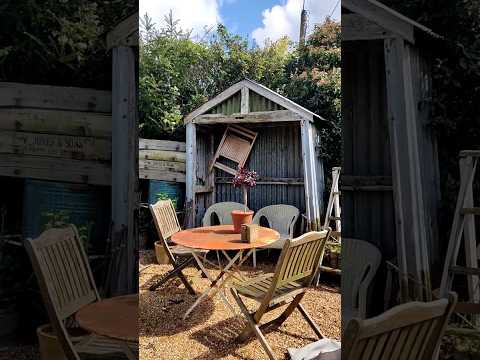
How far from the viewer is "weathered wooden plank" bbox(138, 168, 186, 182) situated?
1.53 meters

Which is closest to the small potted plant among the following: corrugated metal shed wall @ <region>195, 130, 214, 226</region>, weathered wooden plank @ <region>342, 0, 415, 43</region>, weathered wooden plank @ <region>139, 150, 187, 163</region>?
corrugated metal shed wall @ <region>195, 130, 214, 226</region>

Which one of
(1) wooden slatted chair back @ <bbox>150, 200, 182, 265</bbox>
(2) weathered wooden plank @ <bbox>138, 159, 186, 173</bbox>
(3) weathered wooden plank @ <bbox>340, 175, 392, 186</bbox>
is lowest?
(1) wooden slatted chair back @ <bbox>150, 200, 182, 265</bbox>

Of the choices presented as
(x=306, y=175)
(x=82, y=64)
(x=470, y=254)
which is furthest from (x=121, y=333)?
(x=470, y=254)

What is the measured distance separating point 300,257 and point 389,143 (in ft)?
1.66

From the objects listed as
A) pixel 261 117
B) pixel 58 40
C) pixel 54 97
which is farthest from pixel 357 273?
pixel 58 40

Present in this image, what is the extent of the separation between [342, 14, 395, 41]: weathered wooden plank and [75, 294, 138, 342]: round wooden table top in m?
1.20

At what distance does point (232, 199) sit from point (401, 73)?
0.72 m

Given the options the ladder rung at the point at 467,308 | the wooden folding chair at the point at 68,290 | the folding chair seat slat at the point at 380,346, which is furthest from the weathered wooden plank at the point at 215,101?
the ladder rung at the point at 467,308

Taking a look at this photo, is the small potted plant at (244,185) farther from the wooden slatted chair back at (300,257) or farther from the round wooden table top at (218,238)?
the wooden slatted chair back at (300,257)

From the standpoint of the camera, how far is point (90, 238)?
1540mm

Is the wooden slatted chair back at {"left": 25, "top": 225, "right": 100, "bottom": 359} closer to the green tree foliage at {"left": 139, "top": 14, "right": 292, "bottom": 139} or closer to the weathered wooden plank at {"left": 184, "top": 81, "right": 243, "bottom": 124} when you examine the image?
the green tree foliage at {"left": 139, "top": 14, "right": 292, "bottom": 139}

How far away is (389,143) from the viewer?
1465 mm

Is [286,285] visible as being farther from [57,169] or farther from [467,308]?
[57,169]

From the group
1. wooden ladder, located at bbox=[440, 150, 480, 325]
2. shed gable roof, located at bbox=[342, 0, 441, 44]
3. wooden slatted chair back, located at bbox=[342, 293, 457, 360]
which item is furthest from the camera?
wooden ladder, located at bbox=[440, 150, 480, 325]
